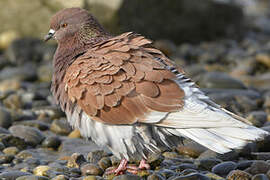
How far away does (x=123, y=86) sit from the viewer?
5.01 metres

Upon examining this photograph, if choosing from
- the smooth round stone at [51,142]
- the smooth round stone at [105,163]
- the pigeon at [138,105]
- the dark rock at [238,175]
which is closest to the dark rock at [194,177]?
the dark rock at [238,175]

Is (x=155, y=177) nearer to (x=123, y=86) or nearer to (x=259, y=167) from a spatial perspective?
(x=123, y=86)

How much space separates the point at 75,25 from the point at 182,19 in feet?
26.0

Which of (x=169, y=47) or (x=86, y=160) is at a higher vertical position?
(x=169, y=47)

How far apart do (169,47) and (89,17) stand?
6440 mm

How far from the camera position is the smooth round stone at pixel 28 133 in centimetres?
643

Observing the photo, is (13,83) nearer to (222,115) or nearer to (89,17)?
(89,17)

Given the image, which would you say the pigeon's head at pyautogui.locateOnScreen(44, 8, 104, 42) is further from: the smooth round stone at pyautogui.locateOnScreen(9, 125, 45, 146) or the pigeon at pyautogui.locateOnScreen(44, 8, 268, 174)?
the smooth round stone at pyautogui.locateOnScreen(9, 125, 45, 146)

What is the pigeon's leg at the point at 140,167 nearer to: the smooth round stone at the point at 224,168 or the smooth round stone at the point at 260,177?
the smooth round stone at the point at 224,168

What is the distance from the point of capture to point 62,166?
5629mm

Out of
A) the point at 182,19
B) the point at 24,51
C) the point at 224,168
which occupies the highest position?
the point at 182,19

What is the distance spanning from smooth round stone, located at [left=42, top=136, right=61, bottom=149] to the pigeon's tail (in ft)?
6.75

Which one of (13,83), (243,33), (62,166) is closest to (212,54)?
(243,33)

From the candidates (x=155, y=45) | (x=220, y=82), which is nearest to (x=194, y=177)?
(x=220, y=82)
